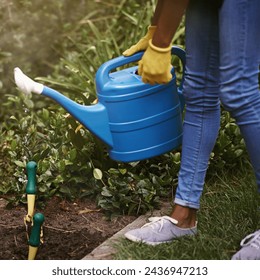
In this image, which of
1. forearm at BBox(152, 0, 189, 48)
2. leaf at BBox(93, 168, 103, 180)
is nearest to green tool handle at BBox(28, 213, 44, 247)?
→ leaf at BBox(93, 168, 103, 180)

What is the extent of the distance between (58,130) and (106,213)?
1.93 ft

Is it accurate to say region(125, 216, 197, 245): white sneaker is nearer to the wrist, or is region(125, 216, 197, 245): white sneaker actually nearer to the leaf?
the leaf

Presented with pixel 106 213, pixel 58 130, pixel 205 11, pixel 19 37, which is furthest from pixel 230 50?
pixel 19 37

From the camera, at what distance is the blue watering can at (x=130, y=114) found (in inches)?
113

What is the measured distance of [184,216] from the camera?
9.34 ft

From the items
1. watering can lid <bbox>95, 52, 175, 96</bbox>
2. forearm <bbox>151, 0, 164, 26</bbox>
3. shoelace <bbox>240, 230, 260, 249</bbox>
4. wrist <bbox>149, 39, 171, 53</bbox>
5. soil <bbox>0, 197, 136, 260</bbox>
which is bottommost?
soil <bbox>0, 197, 136, 260</bbox>

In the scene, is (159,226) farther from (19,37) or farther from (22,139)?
(19,37)

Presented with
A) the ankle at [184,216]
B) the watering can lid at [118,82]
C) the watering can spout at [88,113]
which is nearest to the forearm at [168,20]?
the watering can lid at [118,82]

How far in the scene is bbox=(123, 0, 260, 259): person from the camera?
2514mm

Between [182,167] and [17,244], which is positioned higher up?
[182,167]

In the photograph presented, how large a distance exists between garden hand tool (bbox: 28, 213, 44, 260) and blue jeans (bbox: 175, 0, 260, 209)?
0.53m

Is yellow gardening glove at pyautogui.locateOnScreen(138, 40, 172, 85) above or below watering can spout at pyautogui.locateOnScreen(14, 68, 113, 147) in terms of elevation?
above

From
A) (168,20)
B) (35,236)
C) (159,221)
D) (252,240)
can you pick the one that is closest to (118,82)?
(168,20)

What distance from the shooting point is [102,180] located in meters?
3.28
